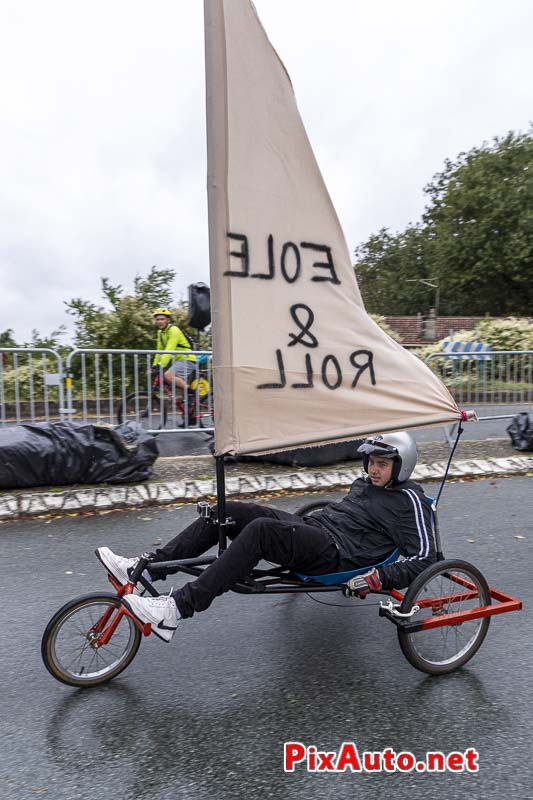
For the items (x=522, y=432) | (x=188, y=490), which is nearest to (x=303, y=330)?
(x=188, y=490)

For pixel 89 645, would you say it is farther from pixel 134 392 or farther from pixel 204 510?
pixel 134 392

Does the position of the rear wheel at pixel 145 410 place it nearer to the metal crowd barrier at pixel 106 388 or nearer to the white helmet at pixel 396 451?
the metal crowd barrier at pixel 106 388

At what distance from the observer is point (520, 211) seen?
103ft

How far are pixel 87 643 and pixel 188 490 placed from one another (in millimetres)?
3171

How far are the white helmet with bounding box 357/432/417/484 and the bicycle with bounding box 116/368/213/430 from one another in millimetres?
4730

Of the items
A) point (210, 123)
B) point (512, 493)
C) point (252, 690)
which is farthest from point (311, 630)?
point (512, 493)

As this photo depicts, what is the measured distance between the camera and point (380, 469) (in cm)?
359

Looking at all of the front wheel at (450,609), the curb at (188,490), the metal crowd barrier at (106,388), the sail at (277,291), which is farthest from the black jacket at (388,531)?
the metal crowd barrier at (106,388)

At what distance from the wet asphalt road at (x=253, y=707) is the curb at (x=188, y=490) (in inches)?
55.4

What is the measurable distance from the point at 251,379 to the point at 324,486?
3579 mm

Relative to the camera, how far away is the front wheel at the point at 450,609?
10.8 feet

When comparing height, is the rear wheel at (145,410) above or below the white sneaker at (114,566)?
above

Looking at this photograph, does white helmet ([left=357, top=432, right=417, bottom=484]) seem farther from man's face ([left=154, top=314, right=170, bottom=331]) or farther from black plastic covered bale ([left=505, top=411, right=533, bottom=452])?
man's face ([left=154, top=314, right=170, bottom=331])

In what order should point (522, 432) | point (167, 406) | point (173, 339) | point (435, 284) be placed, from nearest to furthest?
point (167, 406)
point (522, 432)
point (173, 339)
point (435, 284)
